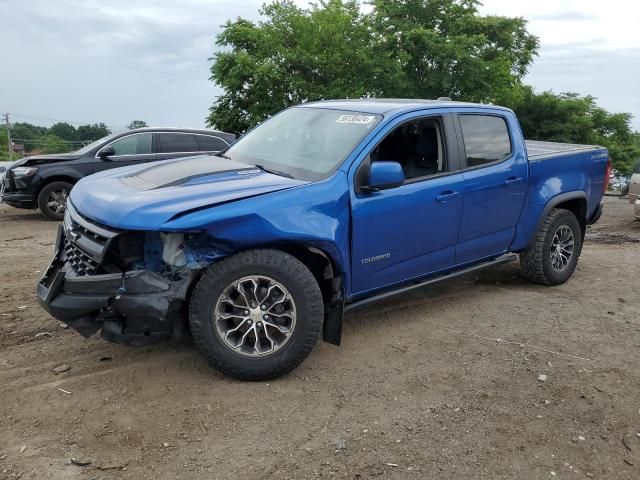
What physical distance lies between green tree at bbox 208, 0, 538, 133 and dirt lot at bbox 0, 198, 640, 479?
1867cm

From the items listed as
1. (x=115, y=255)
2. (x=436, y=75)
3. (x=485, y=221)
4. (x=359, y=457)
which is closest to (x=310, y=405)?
(x=359, y=457)

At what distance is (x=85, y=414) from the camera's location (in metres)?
3.29

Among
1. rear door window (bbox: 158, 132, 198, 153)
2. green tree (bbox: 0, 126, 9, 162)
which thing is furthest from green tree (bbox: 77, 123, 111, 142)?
green tree (bbox: 0, 126, 9, 162)

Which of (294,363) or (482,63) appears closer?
(294,363)

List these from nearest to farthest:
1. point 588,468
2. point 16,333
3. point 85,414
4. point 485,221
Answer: point 588,468, point 85,414, point 16,333, point 485,221

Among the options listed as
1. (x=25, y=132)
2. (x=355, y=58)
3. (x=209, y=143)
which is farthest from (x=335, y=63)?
(x=25, y=132)

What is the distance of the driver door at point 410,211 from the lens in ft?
13.4

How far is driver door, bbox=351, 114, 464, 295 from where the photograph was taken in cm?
408

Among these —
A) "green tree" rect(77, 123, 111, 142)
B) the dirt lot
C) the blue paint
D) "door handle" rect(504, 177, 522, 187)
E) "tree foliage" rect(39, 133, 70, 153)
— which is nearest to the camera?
the dirt lot

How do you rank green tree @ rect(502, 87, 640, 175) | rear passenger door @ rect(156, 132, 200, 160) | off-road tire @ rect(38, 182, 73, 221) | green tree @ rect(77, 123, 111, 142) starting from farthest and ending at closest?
green tree @ rect(502, 87, 640, 175)
green tree @ rect(77, 123, 111, 142)
rear passenger door @ rect(156, 132, 200, 160)
off-road tire @ rect(38, 182, 73, 221)

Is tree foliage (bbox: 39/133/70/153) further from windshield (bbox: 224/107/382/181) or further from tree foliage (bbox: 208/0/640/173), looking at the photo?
windshield (bbox: 224/107/382/181)

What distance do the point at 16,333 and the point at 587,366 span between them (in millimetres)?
4180

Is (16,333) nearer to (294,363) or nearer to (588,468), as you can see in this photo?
(294,363)

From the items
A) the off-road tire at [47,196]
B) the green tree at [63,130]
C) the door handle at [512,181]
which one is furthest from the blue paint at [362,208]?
the green tree at [63,130]
